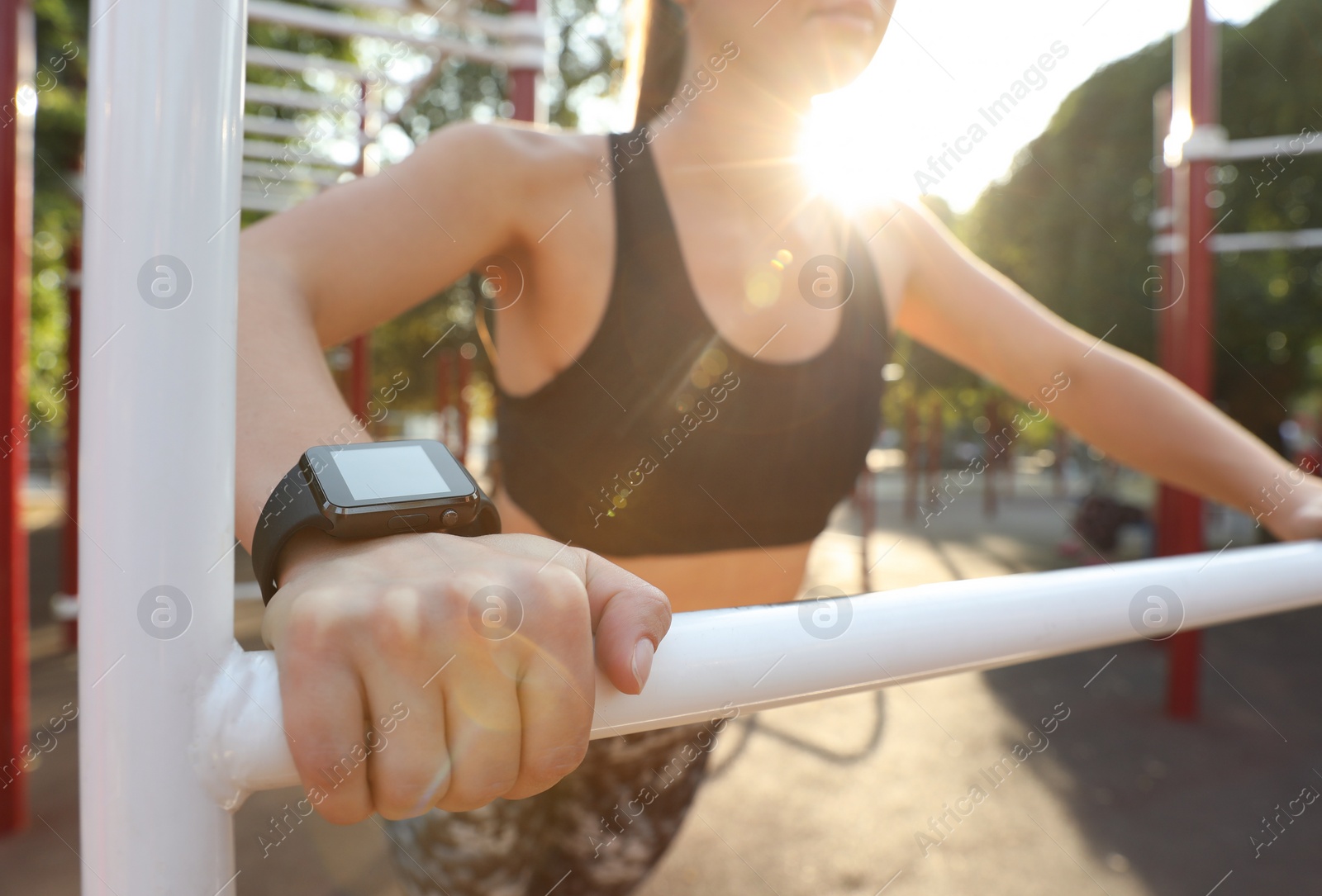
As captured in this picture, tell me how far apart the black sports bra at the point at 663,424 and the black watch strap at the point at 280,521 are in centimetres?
47

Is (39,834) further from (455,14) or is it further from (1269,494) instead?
(1269,494)

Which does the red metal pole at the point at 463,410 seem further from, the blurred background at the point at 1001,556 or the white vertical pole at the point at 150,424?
the white vertical pole at the point at 150,424

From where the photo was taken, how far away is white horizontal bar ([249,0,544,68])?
2137 mm

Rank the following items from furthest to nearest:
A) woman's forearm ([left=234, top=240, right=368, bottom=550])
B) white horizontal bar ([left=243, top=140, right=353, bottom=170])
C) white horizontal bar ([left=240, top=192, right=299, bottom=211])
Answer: white horizontal bar ([left=240, top=192, right=299, bottom=211]), white horizontal bar ([left=243, top=140, right=353, bottom=170]), woman's forearm ([left=234, top=240, right=368, bottom=550])

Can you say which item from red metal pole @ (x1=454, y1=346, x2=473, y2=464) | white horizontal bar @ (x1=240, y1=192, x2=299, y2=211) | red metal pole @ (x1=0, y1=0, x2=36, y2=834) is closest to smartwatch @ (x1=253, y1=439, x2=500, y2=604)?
red metal pole @ (x1=0, y1=0, x2=36, y2=834)

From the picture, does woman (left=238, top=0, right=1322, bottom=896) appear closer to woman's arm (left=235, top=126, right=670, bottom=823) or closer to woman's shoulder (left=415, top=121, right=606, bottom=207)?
woman's shoulder (left=415, top=121, right=606, bottom=207)

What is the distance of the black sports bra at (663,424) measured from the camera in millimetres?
829

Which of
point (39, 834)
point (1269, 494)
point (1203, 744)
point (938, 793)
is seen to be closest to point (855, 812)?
point (938, 793)

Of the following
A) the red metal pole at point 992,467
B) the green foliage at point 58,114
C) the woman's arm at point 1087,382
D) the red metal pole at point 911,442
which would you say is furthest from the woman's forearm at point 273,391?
the red metal pole at point 992,467

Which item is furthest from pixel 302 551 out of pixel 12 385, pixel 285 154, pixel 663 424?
pixel 285 154

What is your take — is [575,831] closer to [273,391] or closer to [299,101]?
[273,391]

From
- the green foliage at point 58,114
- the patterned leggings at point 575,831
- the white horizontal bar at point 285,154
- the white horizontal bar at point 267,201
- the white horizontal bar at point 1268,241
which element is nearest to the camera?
the patterned leggings at point 575,831

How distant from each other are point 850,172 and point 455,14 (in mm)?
1443

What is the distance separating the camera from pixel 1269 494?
876 mm
